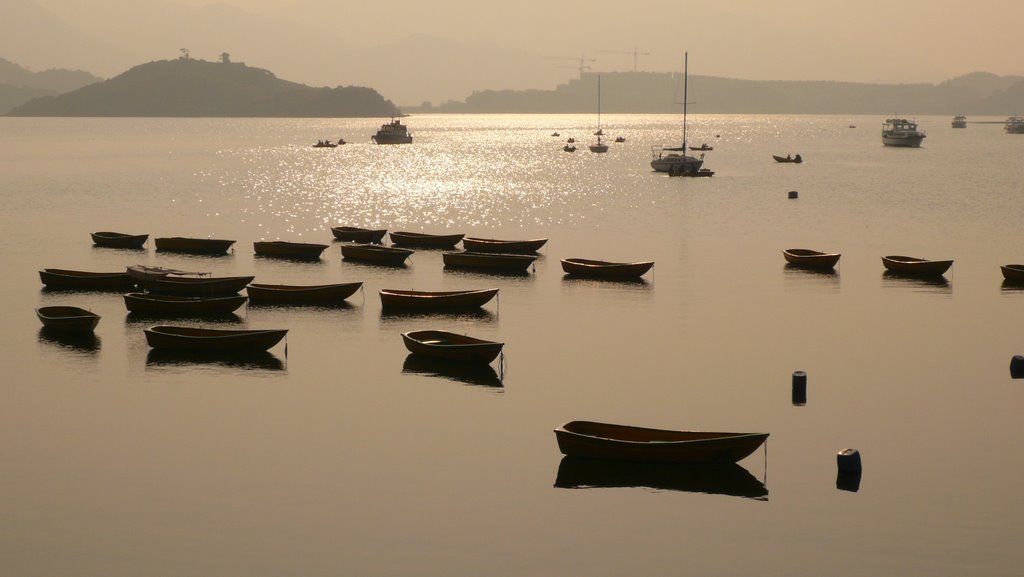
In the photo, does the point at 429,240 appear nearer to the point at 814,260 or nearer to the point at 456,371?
the point at 814,260

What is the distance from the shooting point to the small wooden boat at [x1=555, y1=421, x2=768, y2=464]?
3284 cm

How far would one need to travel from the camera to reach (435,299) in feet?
184

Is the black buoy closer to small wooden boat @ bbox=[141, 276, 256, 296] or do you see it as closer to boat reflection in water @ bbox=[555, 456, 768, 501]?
boat reflection in water @ bbox=[555, 456, 768, 501]

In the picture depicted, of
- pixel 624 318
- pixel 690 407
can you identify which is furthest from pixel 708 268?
pixel 690 407

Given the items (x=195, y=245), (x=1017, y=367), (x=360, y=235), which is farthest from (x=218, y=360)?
(x=360, y=235)

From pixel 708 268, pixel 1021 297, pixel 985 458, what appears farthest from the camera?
pixel 708 268

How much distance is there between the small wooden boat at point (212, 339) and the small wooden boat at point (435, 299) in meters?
9.68

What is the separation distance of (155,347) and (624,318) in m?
20.6

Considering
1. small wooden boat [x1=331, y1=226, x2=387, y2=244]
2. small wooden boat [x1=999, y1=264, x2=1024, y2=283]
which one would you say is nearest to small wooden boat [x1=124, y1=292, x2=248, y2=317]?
small wooden boat [x1=331, y1=226, x2=387, y2=244]

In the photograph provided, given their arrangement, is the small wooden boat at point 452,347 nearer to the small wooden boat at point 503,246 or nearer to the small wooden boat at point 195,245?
the small wooden boat at point 503,246

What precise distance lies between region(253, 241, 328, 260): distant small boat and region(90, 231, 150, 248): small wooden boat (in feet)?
34.7

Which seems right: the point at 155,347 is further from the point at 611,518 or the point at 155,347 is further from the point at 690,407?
the point at 611,518

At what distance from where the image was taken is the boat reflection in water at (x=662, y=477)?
32594 millimetres

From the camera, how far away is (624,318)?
56.3 metres
